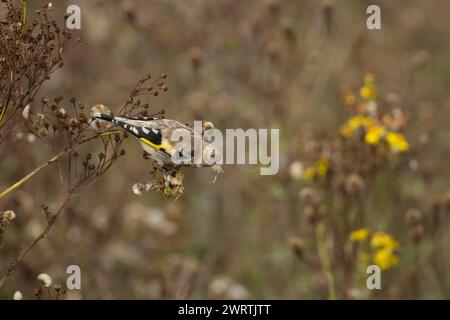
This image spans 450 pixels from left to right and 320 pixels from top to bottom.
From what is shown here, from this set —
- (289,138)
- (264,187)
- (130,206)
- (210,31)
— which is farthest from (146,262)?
(210,31)

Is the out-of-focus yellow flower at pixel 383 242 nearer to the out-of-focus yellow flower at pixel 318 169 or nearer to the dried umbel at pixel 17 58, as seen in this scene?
the out-of-focus yellow flower at pixel 318 169

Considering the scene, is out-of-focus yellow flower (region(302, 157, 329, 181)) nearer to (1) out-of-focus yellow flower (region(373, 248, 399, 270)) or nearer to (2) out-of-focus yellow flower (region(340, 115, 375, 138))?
(2) out-of-focus yellow flower (region(340, 115, 375, 138))

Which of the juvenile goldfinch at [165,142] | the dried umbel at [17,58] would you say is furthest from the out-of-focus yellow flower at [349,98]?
the dried umbel at [17,58]

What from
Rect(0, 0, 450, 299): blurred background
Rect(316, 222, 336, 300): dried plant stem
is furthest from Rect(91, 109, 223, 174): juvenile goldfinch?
Rect(316, 222, 336, 300): dried plant stem

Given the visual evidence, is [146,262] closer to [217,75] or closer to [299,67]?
[217,75]

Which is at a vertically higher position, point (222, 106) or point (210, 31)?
point (210, 31)

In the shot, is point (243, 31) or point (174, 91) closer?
point (243, 31)
